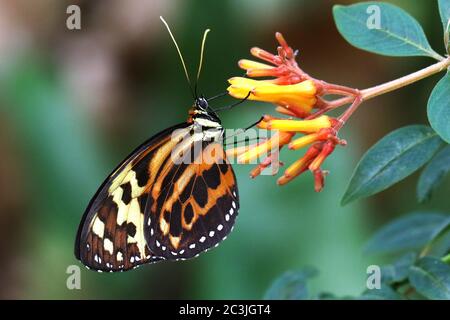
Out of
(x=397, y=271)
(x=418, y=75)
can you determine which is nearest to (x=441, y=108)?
(x=418, y=75)

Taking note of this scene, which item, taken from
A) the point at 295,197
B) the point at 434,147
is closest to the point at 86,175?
the point at 295,197

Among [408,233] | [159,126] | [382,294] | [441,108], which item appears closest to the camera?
[441,108]

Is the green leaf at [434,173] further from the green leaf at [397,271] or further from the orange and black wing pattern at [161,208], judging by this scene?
the orange and black wing pattern at [161,208]

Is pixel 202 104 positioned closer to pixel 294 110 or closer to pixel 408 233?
pixel 294 110

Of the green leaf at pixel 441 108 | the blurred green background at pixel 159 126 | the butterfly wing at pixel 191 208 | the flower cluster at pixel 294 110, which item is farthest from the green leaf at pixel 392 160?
the blurred green background at pixel 159 126

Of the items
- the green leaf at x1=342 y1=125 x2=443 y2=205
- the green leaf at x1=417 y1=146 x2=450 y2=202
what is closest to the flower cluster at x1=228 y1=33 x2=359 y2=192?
the green leaf at x1=342 y1=125 x2=443 y2=205
